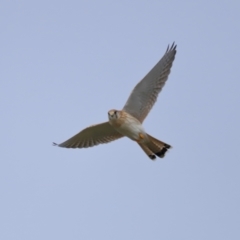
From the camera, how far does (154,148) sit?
24.4 meters

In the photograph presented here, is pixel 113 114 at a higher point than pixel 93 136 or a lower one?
higher

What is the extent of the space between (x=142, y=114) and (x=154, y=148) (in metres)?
0.91

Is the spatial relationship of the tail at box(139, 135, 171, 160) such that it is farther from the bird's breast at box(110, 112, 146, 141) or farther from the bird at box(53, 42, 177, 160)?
the bird's breast at box(110, 112, 146, 141)

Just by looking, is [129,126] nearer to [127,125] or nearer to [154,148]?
[127,125]

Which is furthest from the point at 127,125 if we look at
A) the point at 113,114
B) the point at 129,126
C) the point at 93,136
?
the point at 93,136

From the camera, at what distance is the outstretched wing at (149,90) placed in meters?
23.9

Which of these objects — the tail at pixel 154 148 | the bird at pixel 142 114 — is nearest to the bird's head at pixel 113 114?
the bird at pixel 142 114

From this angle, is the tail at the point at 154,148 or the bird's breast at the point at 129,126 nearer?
the bird's breast at the point at 129,126

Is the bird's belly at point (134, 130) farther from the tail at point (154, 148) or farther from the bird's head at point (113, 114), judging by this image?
the tail at point (154, 148)

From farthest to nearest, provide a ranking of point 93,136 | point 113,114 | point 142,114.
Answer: point 93,136, point 142,114, point 113,114

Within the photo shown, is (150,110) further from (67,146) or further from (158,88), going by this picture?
(67,146)

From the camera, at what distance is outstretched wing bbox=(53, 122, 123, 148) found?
24.6 m

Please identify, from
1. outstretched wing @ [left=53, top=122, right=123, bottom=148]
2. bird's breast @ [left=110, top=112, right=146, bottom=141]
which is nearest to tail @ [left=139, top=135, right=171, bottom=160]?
bird's breast @ [left=110, top=112, right=146, bottom=141]

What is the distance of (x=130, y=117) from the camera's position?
2389 cm
